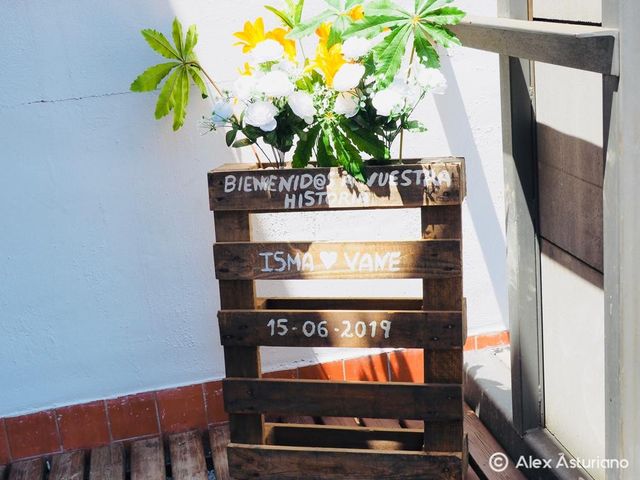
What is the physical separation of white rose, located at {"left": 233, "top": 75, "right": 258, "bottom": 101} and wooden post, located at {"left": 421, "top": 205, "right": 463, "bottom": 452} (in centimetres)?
61

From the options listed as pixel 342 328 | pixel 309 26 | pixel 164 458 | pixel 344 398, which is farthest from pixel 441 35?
pixel 164 458

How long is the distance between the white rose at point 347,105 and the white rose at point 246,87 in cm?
24

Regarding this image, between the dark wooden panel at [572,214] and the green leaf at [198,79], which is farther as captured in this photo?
the green leaf at [198,79]

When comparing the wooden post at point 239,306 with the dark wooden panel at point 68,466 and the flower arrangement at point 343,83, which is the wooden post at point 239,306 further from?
the dark wooden panel at point 68,466

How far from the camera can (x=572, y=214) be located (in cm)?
288

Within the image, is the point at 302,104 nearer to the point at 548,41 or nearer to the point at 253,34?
the point at 253,34

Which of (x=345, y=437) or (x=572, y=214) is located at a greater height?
(x=572, y=214)

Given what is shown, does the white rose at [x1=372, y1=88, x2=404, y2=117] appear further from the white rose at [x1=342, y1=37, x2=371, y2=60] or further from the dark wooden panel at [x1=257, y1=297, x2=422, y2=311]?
the dark wooden panel at [x1=257, y1=297, x2=422, y2=311]

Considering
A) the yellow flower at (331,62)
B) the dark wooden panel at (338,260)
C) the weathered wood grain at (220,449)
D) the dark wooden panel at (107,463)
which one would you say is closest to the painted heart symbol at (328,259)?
the dark wooden panel at (338,260)

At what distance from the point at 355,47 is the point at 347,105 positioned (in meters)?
0.17

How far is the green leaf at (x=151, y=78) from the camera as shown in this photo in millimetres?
3369

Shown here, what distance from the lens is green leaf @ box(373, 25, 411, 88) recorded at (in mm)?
2689

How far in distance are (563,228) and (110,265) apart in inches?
66.0

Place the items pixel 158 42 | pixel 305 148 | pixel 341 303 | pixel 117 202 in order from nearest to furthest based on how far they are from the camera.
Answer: pixel 305 148
pixel 341 303
pixel 158 42
pixel 117 202
